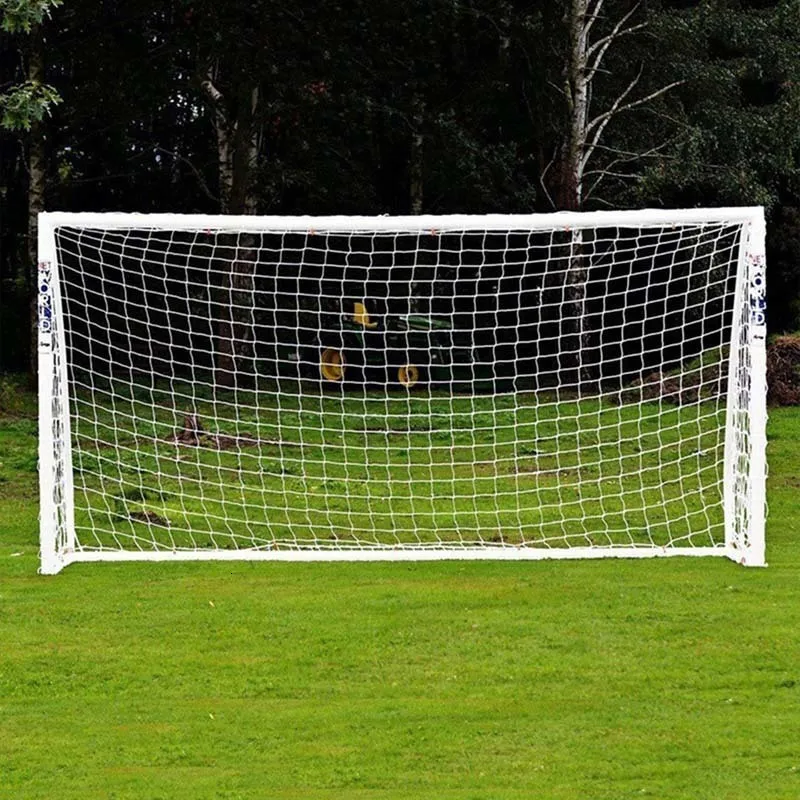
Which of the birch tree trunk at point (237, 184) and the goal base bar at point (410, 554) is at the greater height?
the birch tree trunk at point (237, 184)

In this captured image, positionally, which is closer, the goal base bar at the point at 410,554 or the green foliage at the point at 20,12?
the goal base bar at the point at 410,554

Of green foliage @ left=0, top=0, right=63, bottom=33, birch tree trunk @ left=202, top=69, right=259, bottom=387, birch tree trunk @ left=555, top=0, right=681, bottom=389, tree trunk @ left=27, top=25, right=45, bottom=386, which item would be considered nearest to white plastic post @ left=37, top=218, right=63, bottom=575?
green foliage @ left=0, top=0, right=63, bottom=33

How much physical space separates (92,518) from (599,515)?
12.8 feet

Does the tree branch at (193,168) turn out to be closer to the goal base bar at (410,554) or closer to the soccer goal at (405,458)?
the soccer goal at (405,458)

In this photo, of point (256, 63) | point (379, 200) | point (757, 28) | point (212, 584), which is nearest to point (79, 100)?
point (256, 63)

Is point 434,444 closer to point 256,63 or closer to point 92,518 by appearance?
point 92,518

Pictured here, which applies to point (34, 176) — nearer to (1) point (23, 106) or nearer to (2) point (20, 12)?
(1) point (23, 106)

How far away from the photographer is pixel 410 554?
10.0 m

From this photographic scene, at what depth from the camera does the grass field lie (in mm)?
5883

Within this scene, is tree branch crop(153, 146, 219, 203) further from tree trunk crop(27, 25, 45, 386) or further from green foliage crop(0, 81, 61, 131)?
green foliage crop(0, 81, 61, 131)

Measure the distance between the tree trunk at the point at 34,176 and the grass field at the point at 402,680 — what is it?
1132cm

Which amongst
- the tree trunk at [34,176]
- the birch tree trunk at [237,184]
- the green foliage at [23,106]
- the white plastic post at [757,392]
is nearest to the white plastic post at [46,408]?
the green foliage at [23,106]

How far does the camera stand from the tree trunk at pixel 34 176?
20.1 meters

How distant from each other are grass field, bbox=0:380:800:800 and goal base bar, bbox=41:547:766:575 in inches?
7.1
